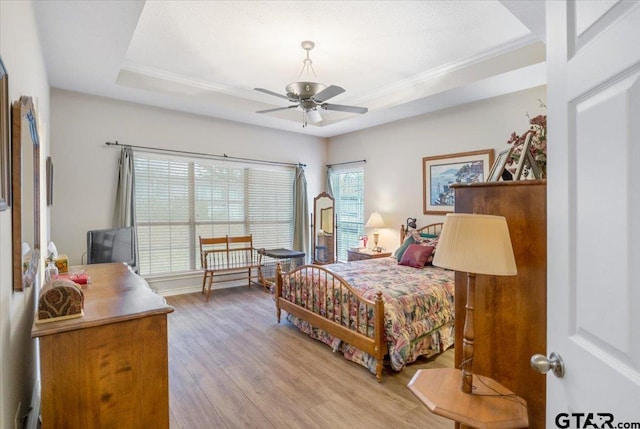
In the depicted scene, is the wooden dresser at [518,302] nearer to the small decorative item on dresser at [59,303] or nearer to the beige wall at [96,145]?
the small decorative item on dresser at [59,303]

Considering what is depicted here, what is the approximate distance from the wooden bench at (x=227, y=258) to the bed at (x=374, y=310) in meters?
1.54

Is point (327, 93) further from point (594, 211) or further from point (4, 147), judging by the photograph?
point (594, 211)

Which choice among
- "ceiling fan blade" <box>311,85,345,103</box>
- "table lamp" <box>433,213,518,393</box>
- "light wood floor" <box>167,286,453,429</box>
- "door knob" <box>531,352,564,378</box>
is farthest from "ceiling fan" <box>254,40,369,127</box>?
"door knob" <box>531,352,564,378</box>

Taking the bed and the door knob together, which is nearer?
the door knob

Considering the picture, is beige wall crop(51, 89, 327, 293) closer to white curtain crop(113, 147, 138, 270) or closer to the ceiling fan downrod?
white curtain crop(113, 147, 138, 270)

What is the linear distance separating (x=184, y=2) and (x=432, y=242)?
3594 millimetres

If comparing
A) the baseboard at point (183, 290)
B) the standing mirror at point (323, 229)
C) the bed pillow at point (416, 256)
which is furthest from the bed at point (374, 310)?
the standing mirror at point (323, 229)

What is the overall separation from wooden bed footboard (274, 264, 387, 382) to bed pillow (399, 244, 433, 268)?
1.14 meters

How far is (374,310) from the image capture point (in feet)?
8.50

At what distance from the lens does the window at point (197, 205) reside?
4.62m

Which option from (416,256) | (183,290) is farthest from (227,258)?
(416,256)

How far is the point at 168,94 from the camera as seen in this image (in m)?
4.05

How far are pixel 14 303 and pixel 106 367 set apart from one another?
0.46 metres

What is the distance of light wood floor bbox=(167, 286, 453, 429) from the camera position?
2090 millimetres
